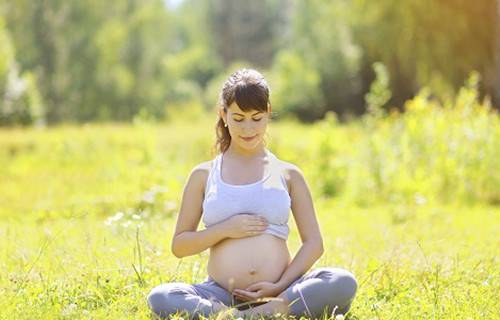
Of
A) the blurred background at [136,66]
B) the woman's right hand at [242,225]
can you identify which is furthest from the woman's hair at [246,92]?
the blurred background at [136,66]

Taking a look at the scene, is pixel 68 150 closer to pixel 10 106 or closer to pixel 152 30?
pixel 10 106

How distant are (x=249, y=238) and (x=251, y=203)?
0.50 ft

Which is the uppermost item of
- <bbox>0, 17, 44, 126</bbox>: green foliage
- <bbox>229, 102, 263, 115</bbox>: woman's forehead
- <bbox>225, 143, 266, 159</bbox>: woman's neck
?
<bbox>229, 102, 263, 115</bbox>: woman's forehead

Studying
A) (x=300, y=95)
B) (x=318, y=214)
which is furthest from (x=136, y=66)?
(x=318, y=214)

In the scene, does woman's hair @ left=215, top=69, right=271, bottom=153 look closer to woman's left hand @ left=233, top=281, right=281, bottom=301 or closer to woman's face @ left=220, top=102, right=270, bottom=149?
woman's face @ left=220, top=102, right=270, bottom=149

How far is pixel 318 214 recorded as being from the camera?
8688 mm

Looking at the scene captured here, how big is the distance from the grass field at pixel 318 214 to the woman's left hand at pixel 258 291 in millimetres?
448

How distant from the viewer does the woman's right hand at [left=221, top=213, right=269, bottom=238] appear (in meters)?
3.67

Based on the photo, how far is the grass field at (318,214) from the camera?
4.11 meters

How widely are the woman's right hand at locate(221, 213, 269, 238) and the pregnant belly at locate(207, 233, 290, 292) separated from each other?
5 cm

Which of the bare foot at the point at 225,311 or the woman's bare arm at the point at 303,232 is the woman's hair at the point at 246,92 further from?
the bare foot at the point at 225,311

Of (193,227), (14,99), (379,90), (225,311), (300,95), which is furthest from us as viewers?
(300,95)

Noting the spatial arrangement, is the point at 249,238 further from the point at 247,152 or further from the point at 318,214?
the point at 318,214

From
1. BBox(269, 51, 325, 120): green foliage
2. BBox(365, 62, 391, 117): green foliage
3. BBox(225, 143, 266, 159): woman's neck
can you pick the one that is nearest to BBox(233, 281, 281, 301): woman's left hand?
BBox(225, 143, 266, 159): woman's neck
